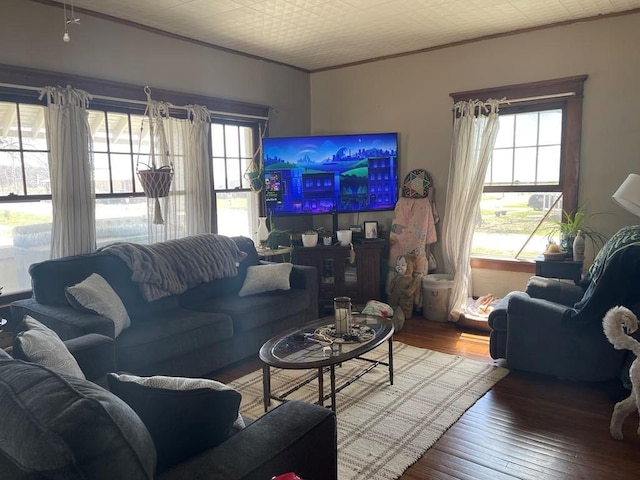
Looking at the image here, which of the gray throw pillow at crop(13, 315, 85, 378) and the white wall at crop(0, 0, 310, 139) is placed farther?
the white wall at crop(0, 0, 310, 139)

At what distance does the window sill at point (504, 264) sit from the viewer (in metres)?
4.56

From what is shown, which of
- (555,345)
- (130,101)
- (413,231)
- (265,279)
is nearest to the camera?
(555,345)

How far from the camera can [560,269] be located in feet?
13.1

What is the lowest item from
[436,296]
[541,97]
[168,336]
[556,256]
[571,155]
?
[436,296]

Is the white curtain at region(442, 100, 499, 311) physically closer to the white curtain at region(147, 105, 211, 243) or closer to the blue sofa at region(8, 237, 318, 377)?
the blue sofa at region(8, 237, 318, 377)

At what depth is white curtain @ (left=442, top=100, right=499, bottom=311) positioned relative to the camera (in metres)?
4.56

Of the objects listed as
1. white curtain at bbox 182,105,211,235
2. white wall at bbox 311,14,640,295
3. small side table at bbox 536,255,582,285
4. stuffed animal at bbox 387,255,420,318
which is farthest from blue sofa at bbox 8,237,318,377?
white wall at bbox 311,14,640,295

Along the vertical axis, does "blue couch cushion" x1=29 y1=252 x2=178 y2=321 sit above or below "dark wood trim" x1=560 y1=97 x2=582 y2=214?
below

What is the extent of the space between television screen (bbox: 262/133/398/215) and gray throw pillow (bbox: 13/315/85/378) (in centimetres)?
315

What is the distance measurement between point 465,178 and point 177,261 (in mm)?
2750

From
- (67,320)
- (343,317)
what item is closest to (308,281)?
(343,317)

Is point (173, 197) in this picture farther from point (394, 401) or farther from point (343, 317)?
point (394, 401)

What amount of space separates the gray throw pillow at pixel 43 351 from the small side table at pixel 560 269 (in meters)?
3.55

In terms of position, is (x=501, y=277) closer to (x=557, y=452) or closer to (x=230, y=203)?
(x=557, y=452)
